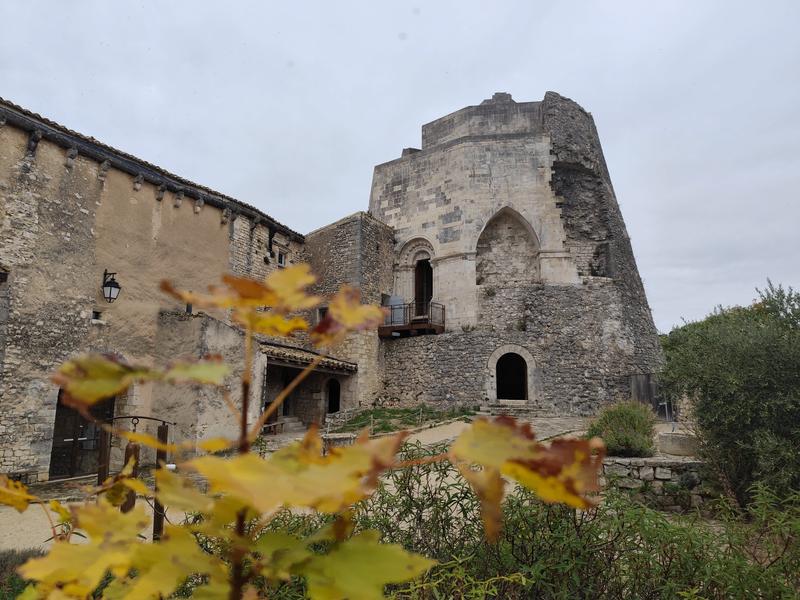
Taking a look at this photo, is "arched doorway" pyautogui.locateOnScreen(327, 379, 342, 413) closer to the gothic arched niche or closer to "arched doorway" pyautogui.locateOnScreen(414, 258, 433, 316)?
"arched doorway" pyautogui.locateOnScreen(414, 258, 433, 316)

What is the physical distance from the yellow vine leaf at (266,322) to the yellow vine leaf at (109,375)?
2.3 inches

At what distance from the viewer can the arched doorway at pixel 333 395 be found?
16484 mm

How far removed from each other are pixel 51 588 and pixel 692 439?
8.31 metres

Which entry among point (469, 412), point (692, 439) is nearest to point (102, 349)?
point (469, 412)

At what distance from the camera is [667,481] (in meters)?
6.75

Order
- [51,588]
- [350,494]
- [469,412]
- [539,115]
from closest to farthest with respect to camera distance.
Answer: [350,494]
[51,588]
[469,412]
[539,115]

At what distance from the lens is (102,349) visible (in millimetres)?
10695

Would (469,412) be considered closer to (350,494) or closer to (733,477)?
(733,477)

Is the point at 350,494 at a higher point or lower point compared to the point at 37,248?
lower

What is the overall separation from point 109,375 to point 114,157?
42.6 ft

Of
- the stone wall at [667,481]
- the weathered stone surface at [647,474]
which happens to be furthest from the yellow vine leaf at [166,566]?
the weathered stone surface at [647,474]

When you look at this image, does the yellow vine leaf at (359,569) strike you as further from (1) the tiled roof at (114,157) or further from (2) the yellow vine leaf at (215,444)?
(1) the tiled roof at (114,157)

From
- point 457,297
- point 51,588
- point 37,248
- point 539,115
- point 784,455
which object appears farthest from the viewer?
point 539,115

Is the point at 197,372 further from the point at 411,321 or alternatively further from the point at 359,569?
the point at 411,321
